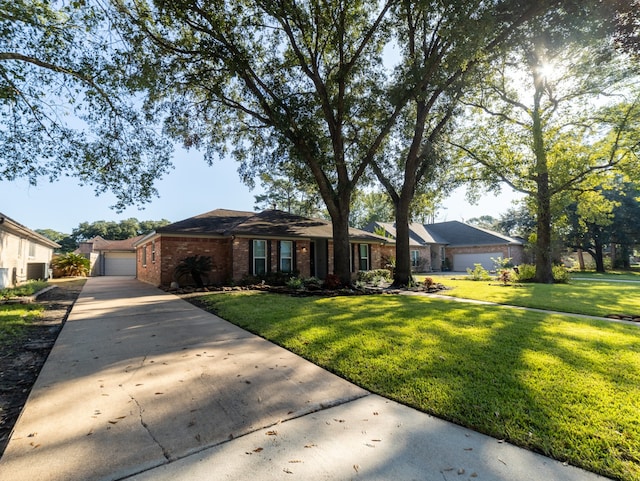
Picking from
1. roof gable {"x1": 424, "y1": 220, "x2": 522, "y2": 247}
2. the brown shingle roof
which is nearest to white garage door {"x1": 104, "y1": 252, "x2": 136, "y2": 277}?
the brown shingle roof

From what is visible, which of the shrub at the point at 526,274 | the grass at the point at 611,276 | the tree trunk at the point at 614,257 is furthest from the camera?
the tree trunk at the point at 614,257

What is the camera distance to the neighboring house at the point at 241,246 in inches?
534

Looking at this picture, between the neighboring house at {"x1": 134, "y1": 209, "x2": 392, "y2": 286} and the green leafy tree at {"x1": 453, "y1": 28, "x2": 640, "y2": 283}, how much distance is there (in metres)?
9.19

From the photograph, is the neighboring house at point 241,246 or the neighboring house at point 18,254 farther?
the neighboring house at point 241,246

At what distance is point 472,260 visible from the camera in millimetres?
29703

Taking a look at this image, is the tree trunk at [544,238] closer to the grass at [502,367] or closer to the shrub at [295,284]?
the grass at [502,367]

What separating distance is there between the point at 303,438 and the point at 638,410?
9.88 feet

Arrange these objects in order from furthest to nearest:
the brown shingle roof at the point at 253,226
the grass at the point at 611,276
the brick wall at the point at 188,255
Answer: the grass at the point at 611,276 < the brown shingle roof at the point at 253,226 < the brick wall at the point at 188,255

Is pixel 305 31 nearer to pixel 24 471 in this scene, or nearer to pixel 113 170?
pixel 113 170

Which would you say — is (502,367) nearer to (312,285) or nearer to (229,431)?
(229,431)

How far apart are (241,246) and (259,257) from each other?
1.03 meters

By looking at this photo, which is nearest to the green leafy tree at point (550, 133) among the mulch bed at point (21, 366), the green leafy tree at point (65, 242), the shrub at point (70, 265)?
the mulch bed at point (21, 366)

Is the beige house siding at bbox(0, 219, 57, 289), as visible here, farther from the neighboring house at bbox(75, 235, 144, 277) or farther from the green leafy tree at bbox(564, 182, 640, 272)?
the green leafy tree at bbox(564, 182, 640, 272)

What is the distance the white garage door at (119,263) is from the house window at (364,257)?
22639 millimetres
